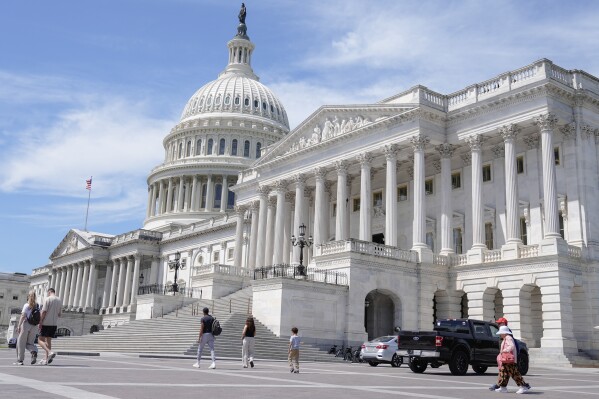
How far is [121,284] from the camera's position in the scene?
325 ft

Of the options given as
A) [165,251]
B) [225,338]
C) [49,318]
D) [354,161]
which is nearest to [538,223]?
[354,161]

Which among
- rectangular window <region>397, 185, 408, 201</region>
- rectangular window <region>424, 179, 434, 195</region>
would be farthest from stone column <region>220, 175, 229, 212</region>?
rectangular window <region>424, 179, 434, 195</region>

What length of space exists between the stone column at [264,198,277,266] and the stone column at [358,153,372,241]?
1275 cm

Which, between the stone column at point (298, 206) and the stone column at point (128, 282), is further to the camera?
the stone column at point (128, 282)

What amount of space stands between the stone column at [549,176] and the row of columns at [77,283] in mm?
75197

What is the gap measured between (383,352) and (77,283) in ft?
290

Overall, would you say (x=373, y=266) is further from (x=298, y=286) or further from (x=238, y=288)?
(x=238, y=288)

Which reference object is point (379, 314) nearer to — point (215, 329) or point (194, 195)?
point (215, 329)

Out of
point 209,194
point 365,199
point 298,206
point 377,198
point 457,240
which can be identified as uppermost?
point 209,194

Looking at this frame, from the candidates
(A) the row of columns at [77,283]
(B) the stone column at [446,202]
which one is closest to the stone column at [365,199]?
(B) the stone column at [446,202]

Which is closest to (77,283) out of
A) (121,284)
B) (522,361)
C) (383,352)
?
(121,284)

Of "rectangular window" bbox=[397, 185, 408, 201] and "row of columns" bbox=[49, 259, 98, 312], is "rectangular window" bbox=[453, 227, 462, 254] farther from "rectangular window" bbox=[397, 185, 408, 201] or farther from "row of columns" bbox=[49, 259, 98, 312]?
"row of columns" bbox=[49, 259, 98, 312]

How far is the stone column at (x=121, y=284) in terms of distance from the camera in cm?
9612

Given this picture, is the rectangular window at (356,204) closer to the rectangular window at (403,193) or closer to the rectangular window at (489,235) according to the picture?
the rectangular window at (403,193)
